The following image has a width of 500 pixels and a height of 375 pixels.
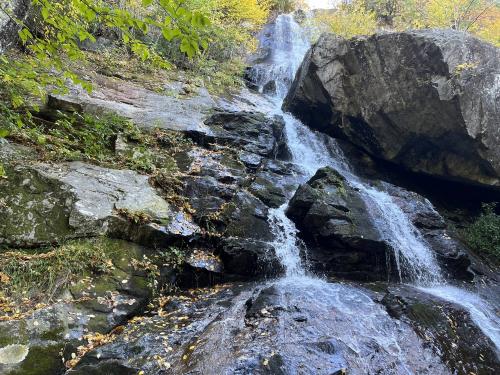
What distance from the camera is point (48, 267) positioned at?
5281 millimetres

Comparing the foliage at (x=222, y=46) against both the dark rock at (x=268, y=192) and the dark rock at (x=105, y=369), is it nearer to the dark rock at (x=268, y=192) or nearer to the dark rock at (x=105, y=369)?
the dark rock at (x=268, y=192)

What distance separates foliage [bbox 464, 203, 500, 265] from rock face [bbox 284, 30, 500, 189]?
1.45 m

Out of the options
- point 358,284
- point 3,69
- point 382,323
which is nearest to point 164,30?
point 3,69

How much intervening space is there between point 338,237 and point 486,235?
609cm

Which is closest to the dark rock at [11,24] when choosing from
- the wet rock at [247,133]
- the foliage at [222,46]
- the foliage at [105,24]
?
the wet rock at [247,133]

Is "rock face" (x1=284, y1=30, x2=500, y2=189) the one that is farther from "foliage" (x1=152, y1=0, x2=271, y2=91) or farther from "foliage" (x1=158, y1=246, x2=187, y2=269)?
"foliage" (x1=158, y1=246, x2=187, y2=269)

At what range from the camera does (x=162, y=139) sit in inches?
393

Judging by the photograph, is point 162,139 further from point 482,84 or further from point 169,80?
point 482,84

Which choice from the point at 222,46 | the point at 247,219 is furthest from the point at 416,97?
the point at 222,46

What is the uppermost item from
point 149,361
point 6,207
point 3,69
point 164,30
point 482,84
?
point 482,84

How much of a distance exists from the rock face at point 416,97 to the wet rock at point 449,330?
5378 mm

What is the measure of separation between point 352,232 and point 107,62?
38.4 ft

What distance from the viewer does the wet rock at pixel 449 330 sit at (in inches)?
206

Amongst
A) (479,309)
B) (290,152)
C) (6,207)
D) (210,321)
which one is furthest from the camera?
(290,152)
